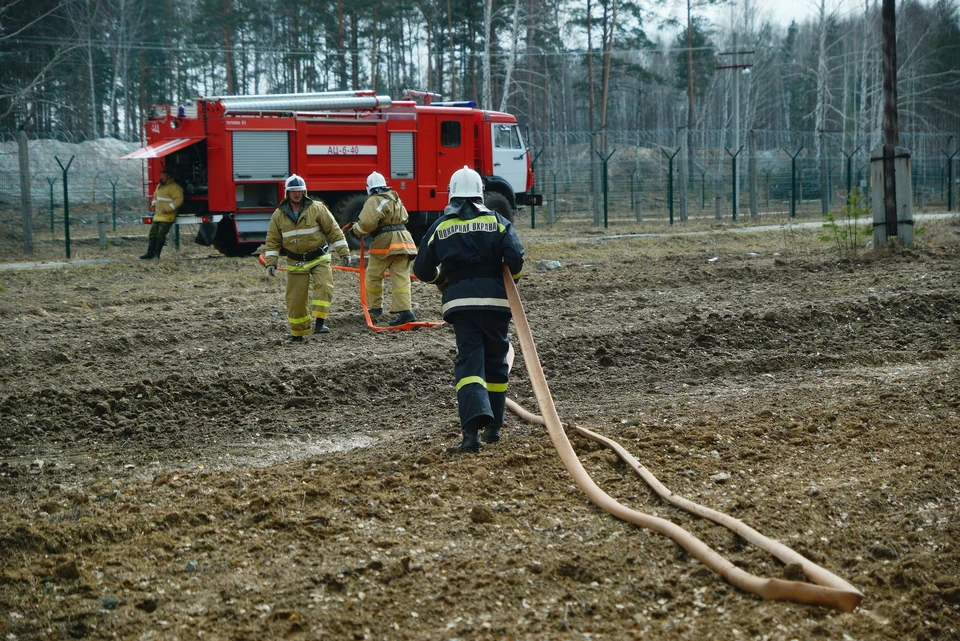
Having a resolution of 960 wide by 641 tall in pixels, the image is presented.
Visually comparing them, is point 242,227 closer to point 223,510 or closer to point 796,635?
point 223,510

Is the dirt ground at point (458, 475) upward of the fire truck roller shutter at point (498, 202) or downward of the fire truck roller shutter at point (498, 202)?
downward

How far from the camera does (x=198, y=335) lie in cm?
1002

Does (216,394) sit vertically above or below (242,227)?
below

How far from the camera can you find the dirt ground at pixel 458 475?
3.70m

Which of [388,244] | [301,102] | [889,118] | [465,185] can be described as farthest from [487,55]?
[465,185]

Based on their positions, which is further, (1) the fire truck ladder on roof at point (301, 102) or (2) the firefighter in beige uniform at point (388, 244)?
(1) the fire truck ladder on roof at point (301, 102)

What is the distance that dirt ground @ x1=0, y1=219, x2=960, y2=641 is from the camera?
3.70 metres

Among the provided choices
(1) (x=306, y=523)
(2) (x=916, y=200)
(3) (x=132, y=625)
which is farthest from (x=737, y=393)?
(2) (x=916, y=200)

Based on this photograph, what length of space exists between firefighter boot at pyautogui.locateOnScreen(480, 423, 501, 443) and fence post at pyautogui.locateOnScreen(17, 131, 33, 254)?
538 inches

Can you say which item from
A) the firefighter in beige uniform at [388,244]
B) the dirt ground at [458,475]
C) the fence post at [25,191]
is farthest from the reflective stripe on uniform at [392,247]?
the fence post at [25,191]

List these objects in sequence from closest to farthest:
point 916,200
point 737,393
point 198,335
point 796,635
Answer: point 796,635, point 737,393, point 198,335, point 916,200

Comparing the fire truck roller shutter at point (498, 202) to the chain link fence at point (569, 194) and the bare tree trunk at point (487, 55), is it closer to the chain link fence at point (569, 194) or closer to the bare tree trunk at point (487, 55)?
the chain link fence at point (569, 194)

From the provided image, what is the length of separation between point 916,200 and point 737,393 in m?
27.4

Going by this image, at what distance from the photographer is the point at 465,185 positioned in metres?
6.02
